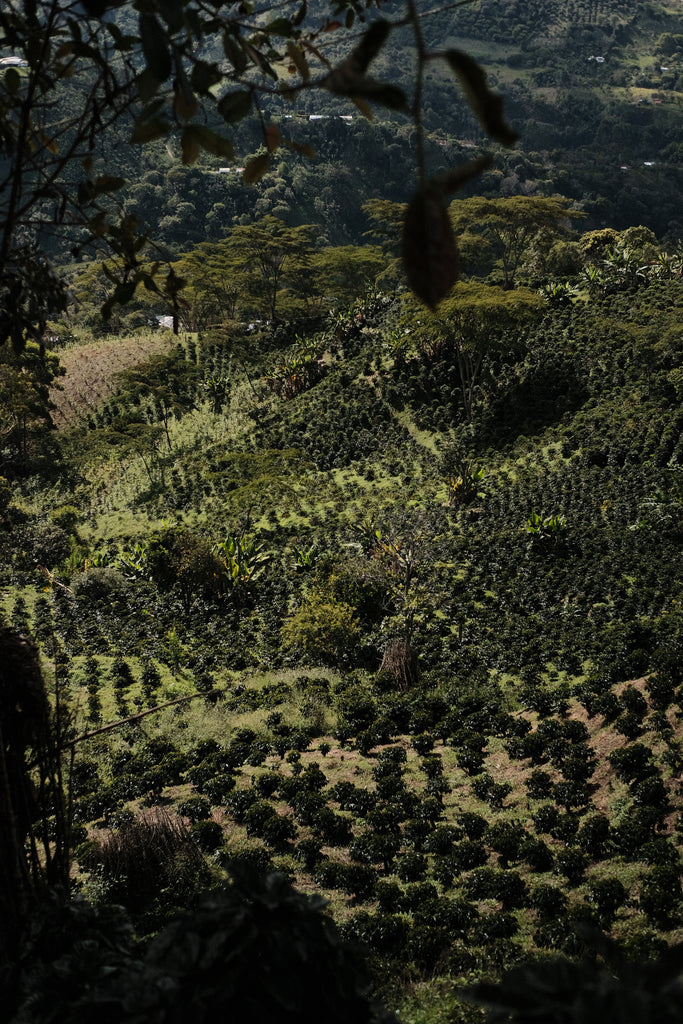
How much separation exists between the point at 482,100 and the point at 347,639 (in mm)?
11527

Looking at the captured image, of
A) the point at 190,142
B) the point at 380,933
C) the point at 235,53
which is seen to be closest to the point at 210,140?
the point at 190,142

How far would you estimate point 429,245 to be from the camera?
0.74 metres

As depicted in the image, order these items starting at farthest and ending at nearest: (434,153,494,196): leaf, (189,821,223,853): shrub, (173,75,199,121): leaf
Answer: (189,821,223,853): shrub < (173,75,199,121): leaf < (434,153,494,196): leaf

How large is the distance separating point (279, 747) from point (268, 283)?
29.8 meters

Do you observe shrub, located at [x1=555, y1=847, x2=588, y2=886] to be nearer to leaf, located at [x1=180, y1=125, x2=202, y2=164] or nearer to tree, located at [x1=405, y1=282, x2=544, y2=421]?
leaf, located at [x1=180, y1=125, x2=202, y2=164]

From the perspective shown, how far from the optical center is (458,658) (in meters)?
11.4

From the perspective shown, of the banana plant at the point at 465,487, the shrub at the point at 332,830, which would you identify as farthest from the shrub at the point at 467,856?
the banana plant at the point at 465,487

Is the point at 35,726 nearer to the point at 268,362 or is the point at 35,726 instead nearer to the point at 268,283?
the point at 268,362

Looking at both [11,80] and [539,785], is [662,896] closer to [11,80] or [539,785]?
[539,785]

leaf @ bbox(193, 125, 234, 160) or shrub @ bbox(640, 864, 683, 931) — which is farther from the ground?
leaf @ bbox(193, 125, 234, 160)

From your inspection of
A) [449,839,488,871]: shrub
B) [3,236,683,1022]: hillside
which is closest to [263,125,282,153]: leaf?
[3,236,683,1022]: hillside

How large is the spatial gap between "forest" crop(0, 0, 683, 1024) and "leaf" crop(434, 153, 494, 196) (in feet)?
0.04

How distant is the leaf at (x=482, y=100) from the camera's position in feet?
2.37

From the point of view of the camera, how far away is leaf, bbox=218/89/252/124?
1307mm
